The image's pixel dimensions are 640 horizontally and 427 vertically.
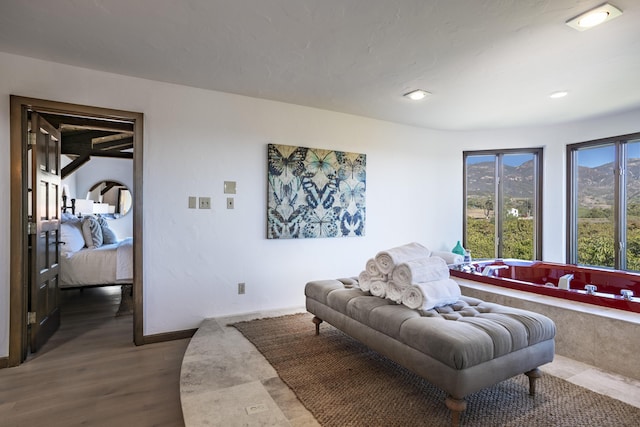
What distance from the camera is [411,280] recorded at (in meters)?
2.16

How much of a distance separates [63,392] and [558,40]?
3898 millimetres

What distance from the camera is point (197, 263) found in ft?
10.4

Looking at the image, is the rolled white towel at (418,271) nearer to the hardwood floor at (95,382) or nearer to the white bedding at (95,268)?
the hardwood floor at (95,382)

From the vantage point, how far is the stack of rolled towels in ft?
6.94

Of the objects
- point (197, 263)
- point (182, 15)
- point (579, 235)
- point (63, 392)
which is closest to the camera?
point (182, 15)

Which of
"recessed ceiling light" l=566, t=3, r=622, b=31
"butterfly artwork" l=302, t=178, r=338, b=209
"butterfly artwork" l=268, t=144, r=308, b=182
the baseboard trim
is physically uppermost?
"recessed ceiling light" l=566, t=3, r=622, b=31

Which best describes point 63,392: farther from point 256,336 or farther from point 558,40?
point 558,40

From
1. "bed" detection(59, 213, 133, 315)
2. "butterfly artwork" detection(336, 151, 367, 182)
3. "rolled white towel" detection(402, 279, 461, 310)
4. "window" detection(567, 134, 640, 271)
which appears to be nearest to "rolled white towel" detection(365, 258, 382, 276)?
"rolled white towel" detection(402, 279, 461, 310)

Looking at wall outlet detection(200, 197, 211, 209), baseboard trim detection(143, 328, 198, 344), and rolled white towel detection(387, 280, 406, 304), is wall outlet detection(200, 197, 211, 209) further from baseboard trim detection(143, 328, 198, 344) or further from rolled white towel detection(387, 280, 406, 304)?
rolled white towel detection(387, 280, 406, 304)

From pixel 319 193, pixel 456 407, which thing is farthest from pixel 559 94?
pixel 456 407

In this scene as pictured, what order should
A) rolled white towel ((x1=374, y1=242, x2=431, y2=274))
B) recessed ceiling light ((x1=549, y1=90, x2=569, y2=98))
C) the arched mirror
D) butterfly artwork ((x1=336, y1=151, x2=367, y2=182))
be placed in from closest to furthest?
1. rolled white towel ((x1=374, y1=242, x2=431, y2=274))
2. recessed ceiling light ((x1=549, y1=90, x2=569, y2=98))
3. butterfly artwork ((x1=336, y1=151, x2=367, y2=182))
4. the arched mirror

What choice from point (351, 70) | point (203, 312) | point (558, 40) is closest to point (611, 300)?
point (558, 40)

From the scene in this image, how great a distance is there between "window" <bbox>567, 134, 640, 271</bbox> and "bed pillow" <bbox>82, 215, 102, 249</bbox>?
249 inches

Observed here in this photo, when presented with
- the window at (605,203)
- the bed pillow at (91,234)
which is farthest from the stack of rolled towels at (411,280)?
the bed pillow at (91,234)
